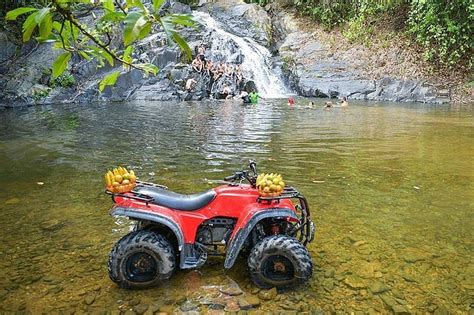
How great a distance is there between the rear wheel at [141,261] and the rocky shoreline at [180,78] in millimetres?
18601

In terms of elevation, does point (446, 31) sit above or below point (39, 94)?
above

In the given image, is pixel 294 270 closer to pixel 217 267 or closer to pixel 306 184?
pixel 217 267

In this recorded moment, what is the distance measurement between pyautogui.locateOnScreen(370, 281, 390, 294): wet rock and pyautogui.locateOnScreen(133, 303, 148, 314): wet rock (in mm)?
1666

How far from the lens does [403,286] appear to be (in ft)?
10.0

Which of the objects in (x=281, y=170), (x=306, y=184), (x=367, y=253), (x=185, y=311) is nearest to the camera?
(x=185, y=311)

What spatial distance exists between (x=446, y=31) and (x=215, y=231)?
71.8 feet

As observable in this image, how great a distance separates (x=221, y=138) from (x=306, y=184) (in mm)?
4495

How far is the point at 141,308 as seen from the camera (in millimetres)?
2811

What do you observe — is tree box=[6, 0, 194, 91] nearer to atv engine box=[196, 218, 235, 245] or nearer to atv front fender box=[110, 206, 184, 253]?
atv front fender box=[110, 206, 184, 253]

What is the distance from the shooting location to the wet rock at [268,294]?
2.93m

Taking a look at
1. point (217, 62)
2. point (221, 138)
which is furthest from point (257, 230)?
point (217, 62)

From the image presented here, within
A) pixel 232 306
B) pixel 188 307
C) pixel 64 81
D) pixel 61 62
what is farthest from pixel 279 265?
pixel 64 81

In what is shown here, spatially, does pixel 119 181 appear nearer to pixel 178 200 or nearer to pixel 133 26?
pixel 178 200

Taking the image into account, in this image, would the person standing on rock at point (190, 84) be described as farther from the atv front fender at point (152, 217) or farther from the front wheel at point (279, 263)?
the front wheel at point (279, 263)
